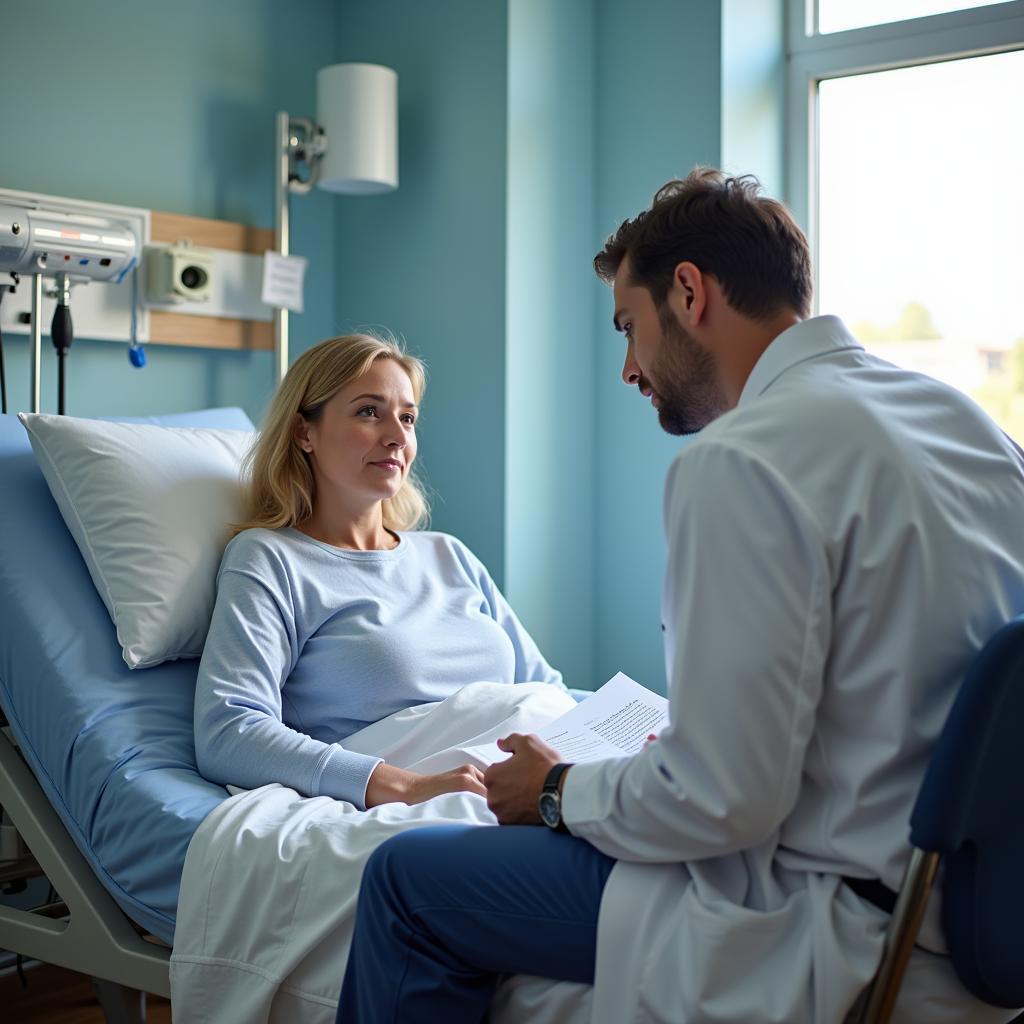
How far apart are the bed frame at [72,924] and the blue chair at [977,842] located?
35.8 inches

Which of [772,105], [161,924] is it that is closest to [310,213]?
[772,105]

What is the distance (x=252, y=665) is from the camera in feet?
5.34

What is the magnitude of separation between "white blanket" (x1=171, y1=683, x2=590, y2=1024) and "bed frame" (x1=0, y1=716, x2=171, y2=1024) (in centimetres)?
14

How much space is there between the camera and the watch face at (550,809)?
3.87ft

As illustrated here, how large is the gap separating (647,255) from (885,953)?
0.76 metres

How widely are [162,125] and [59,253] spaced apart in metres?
0.54

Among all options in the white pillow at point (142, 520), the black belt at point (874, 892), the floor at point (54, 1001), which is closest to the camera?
the black belt at point (874, 892)

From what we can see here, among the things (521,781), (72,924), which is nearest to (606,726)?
(521,781)

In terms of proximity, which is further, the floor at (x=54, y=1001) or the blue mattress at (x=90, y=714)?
the floor at (x=54, y=1001)

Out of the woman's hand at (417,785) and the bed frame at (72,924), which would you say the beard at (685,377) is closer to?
the woman's hand at (417,785)

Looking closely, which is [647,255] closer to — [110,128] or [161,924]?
[161,924]

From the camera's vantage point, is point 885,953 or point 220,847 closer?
point 885,953

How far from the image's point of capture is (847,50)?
266 cm

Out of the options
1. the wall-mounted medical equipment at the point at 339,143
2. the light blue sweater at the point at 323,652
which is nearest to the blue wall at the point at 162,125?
the wall-mounted medical equipment at the point at 339,143
